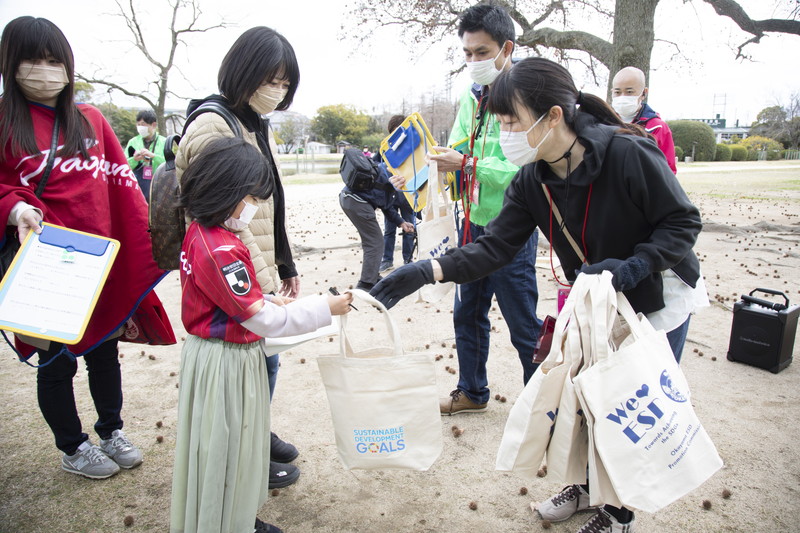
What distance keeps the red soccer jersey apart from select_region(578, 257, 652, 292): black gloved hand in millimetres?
1204

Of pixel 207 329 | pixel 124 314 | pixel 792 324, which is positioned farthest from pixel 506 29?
pixel 792 324

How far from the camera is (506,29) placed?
301 centimetres

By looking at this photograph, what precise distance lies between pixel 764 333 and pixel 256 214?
3798 mm

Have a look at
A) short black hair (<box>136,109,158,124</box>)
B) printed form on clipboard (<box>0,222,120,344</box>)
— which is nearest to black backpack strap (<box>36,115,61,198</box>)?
printed form on clipboard (<box>0,222,120,344</box>)

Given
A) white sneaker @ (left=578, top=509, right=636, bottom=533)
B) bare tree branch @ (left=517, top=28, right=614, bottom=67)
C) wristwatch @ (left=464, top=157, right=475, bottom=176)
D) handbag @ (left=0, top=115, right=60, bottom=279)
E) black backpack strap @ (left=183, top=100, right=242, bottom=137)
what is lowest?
white sneaker @ (left=578, top=509, right=636, bottom=533)

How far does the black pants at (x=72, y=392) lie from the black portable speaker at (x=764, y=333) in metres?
4.33

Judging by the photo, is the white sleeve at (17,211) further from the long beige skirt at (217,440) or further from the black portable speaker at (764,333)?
the black portable speaker at (764,333)

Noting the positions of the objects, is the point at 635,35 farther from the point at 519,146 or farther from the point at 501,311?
the point at 519,146

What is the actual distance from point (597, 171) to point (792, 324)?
309 centimetres

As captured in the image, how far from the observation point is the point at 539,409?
1.86 meters

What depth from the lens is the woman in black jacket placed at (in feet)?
6.33

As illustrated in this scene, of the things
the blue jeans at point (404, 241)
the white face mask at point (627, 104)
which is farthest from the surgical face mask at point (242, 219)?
the blue jeans at point (404, 241)

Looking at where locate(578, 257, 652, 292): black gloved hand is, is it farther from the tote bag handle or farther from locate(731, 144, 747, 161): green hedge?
locate(731, 144, 747, 161): green hedge

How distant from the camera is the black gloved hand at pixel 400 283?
219 cm
